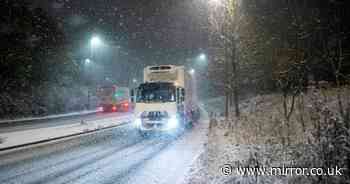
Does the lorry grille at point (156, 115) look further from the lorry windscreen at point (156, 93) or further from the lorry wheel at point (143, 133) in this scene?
the lorry wheel at point (143, 133)

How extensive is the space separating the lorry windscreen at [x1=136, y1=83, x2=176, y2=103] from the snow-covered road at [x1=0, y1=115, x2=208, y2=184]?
2.54m

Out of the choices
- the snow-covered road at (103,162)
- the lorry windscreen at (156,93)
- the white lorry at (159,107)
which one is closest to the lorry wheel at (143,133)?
the white lorry at (159,107)

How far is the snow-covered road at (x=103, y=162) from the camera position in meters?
8.66

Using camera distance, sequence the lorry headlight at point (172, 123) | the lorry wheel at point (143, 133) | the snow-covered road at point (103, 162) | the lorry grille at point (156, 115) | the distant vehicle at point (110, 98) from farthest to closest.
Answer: the distant vehicle at point (110, 98)
the lorry wheel at point (143, 133)
the lorry grille at point (156, 115)
the lorry headlight at point (172, 123)
the snow-covered road at point (103, 162)

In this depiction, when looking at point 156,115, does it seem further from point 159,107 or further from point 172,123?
point 172,123

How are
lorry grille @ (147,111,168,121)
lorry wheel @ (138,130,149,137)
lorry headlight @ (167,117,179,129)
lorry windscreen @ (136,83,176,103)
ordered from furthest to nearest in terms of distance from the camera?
lorry windscreen @ (136,83,176,103) < lorry wheel @ (138,130,149,137) < lorry grille @ (147,111,168,121) < lorry headlight @ (167,117,179,129)

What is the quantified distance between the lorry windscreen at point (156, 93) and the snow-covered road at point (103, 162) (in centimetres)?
254

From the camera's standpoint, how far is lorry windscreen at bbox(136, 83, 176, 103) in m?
17.3

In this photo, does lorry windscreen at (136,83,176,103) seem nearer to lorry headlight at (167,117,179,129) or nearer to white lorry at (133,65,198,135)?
white lorry at (133,65,198,135)

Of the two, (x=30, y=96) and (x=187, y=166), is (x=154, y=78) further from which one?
(x=30, y=96)

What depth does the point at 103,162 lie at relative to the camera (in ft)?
35.5

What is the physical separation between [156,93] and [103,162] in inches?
289

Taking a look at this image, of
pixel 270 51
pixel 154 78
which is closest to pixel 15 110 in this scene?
pixel 154 78

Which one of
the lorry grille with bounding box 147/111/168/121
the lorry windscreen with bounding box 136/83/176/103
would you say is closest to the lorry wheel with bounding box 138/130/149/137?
the lorry grille with bounding box 147/111/168/121
